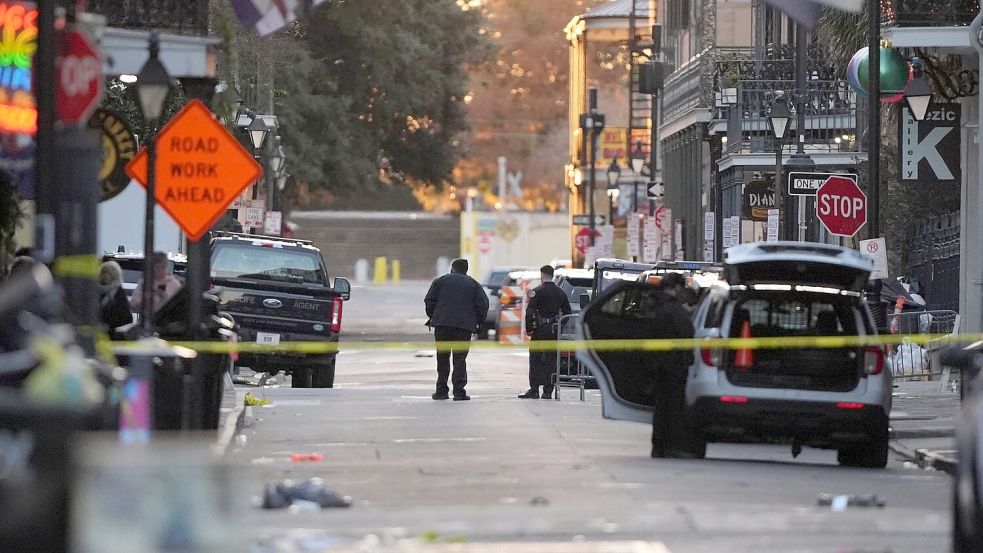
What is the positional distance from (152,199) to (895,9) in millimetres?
11172

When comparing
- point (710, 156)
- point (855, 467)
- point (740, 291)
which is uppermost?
point (710, 156)

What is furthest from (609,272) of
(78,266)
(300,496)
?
(78,266)

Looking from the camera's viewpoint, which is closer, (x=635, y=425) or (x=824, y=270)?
(x=824, y=270)

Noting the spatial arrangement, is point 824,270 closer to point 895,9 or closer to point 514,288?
point 895,9

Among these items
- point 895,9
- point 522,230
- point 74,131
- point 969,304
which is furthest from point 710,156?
point 522,230

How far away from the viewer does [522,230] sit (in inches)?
3748

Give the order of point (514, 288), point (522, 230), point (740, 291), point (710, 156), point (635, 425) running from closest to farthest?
point (740, 291) → point (635, 425) → point (514, 288) → point (710, 156) → point (522, 230)

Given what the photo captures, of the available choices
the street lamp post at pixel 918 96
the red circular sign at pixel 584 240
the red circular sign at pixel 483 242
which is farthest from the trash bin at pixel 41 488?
the red circular sign at pixel 483 242

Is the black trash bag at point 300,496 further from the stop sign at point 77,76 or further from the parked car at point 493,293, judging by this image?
the parked car at point 493,293

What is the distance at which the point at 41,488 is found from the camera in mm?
7305

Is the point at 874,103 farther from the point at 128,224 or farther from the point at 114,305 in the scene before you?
the point at 128,224

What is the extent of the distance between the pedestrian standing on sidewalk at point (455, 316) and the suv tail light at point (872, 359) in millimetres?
8893

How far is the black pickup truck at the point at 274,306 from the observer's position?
2850cm

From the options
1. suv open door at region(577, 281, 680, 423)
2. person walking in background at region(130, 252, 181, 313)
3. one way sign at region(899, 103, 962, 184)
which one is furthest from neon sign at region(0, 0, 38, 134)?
one way sign at region(899, 103, 962, 184)
